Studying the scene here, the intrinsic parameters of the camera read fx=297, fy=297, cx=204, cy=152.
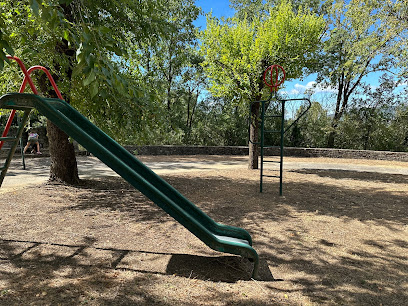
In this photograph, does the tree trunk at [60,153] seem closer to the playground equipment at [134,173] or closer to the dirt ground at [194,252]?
the dirt ground at [194,252]

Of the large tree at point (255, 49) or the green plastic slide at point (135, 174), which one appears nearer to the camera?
the green plastic slide at point (135, 174)

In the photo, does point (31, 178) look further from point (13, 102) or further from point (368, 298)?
point (368, 298)

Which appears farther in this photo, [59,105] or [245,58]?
[245,58]

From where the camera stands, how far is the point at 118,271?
A: 2900 millimetres

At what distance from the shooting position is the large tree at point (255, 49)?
30.9 feet

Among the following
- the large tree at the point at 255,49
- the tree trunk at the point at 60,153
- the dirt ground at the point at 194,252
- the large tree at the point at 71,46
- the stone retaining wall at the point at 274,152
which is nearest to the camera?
the dirt ground at the point at 194,252

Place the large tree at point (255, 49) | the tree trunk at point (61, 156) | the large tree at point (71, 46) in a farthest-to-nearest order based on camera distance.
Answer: the large tree at point (255, 49) → the tree trunk at point (61, 156) → the large tree at point (71, 46)

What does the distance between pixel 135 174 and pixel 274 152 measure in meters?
15.9

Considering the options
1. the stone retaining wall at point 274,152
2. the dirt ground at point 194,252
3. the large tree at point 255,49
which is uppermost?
the large tree at point 255,49

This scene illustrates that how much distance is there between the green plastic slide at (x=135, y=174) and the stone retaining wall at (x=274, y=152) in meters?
12.8

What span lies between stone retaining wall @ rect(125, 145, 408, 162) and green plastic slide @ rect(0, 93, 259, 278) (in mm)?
12789

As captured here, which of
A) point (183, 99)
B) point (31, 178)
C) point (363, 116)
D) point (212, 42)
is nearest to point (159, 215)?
point (31, 178)

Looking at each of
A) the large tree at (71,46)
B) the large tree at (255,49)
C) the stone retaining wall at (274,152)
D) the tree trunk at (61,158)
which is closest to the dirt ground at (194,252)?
the tree trunk at (61,158)

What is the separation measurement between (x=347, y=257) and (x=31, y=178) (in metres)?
7.84
